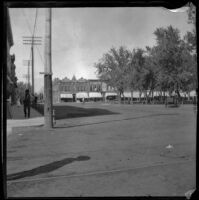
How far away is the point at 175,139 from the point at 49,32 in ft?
24.9

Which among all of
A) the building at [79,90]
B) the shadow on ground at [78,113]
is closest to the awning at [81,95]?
the building at [79,90]

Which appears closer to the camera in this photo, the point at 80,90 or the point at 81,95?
the point at 81,95

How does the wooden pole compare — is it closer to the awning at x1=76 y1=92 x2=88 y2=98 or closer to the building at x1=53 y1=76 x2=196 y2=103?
the building at x1=53 y1=76 x2=196 y2=103

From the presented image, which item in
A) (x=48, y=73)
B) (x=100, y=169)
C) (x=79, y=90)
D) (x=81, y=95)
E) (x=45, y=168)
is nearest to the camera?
(x=100, y=169)

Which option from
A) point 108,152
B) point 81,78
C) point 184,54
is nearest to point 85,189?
point 108,152

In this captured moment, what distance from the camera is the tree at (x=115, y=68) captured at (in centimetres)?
6606

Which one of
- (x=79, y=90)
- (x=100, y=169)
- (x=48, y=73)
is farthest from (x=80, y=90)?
(x=100, y=169)

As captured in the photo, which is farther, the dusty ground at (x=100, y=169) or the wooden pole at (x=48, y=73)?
the wooden pole at (x=48, y=73)

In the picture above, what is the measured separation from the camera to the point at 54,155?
766 cm

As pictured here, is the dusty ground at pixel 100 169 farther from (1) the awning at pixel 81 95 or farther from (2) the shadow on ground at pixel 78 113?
(1) the awning at pixel 81 95

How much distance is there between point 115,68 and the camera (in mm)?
67500

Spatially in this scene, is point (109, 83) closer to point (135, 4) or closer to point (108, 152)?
point (108, 152)

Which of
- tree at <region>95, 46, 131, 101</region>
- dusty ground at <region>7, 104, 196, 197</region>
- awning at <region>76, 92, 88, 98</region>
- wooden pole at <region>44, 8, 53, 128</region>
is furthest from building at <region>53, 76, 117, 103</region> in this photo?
dusty ground at <region>7, 104, 196, 197</region>

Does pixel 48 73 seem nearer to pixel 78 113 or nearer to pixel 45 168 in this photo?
pixel 45 168
